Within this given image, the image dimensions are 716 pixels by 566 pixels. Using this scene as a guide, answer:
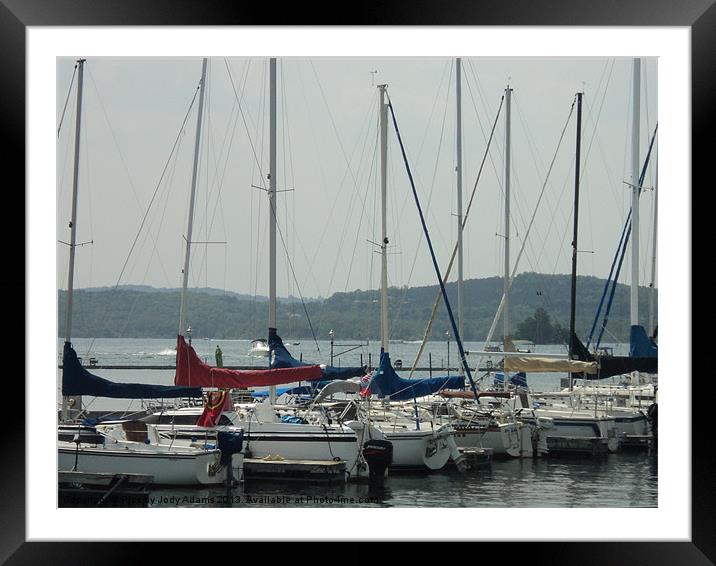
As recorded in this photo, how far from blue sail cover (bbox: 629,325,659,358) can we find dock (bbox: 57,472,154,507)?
8.06 meters

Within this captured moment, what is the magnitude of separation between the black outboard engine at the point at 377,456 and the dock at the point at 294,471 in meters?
0.49

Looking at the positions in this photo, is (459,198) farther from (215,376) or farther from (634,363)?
(215,376)

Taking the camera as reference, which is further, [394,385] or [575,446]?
[575,446]

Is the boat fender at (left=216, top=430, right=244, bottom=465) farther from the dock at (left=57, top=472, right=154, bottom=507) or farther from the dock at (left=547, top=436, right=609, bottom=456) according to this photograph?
the dock at (left=547, top=436, right=609, bottom=456)

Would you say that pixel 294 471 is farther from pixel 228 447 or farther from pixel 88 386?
pixel 88 386

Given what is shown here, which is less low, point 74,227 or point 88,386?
point 74,227

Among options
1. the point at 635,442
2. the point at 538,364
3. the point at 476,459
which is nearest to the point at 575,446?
the point at 635,442

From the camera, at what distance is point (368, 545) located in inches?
223

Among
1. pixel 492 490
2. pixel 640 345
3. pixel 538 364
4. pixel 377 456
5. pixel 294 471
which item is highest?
pixel 640 345
